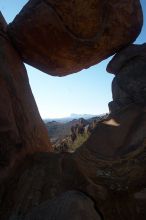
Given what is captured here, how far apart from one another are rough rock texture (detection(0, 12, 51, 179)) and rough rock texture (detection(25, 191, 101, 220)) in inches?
39.0

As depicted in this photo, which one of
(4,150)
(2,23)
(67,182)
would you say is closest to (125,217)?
(67,182)

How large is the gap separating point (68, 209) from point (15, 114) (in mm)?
2058

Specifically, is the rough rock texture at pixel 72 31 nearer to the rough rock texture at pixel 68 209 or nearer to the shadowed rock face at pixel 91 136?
the shadowed rock face at pixel 91 136

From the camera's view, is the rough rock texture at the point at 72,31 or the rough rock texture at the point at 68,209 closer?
the rough rock texture at the point at 68,209

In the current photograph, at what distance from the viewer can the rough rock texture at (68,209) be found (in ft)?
10.2

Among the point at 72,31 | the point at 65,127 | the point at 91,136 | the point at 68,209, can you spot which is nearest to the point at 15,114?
the point at 91,136

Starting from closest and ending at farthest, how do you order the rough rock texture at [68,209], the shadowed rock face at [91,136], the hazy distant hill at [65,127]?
1. the rough rock texture at [68,209]
2. the shadowed rock face at [91,136]
3. the hazy distant hill at [65,127]

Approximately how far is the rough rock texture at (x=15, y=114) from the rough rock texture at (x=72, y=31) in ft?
1.27

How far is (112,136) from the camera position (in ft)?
16.4

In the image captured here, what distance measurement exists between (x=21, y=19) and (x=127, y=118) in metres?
2.47

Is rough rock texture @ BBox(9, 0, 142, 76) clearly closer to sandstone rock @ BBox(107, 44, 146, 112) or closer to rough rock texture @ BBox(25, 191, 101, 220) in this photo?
sandstone rock @ BBox(107, 44, 146, 112)

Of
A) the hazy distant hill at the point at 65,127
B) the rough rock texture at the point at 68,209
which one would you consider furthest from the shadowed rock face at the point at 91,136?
the hazy distant hill at the point at 65,127

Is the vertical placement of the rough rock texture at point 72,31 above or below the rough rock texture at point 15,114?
above

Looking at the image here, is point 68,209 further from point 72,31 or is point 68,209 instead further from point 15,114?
point 72,31
